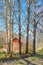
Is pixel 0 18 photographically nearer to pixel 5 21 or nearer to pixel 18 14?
pixel 5 21

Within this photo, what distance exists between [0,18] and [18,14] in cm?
197

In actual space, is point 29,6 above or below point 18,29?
above

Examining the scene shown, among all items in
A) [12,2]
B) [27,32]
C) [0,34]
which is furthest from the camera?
[0,34]

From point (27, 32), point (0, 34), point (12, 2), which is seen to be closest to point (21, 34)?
point (27, 32)

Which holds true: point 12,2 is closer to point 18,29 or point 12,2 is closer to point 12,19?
point 12,19

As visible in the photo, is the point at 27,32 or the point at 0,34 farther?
the point at 0,34

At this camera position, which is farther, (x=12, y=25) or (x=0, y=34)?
(x=0, y=34)

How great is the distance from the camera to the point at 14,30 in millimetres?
17516

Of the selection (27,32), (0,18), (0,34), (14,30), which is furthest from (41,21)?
(0,34)

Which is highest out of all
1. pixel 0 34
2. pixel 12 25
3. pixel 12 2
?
pixel 12 2

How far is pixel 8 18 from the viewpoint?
659 inches

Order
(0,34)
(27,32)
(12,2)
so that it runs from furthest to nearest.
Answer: (0,34) < (27,32) < (12,2)

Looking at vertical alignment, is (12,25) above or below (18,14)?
below

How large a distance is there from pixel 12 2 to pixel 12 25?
227 centimetres
